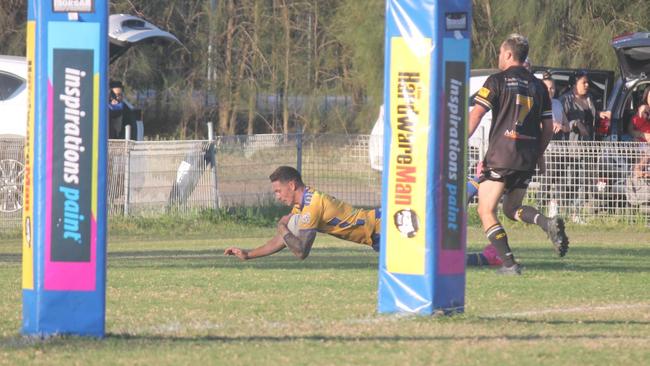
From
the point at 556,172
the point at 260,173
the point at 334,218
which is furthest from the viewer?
the point at 260,173

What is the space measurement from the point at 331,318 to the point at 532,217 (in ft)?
12.4

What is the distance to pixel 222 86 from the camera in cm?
3647

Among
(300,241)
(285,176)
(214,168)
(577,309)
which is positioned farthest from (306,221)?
(214,168)

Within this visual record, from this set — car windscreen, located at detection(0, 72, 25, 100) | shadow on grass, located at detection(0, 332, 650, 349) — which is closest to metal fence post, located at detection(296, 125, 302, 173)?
car windscreen, located at detection(0, 72, 25, 100)

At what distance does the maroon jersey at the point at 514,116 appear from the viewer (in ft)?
35.1

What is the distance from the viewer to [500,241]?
35.8 feet

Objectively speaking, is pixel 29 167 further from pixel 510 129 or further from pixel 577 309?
pixel 510 129

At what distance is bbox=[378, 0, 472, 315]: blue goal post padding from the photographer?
25.7ft

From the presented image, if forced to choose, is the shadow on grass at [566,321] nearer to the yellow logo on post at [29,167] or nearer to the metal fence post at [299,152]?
the yellow logo on post at [29,167]

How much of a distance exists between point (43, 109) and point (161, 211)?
12.1m

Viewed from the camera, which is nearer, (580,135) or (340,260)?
(340,260)

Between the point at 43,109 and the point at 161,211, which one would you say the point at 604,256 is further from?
the point at 43,109

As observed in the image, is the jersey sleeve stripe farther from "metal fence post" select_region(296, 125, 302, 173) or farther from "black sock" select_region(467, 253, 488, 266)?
"metal fence post" select_region(296, 125, 302, 173)

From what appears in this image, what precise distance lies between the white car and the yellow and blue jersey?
6.28 metres
